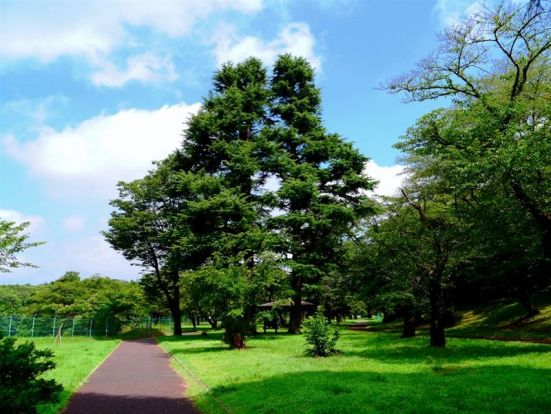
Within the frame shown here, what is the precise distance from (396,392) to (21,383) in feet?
24.8

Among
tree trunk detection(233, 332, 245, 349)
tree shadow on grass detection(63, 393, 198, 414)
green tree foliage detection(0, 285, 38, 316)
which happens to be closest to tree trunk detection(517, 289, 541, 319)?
tree trunk detection(233, 332, 245, 349)

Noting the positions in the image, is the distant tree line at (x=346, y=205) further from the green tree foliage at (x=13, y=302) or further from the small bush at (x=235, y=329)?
the green tree foliage at (x=13, y=302)

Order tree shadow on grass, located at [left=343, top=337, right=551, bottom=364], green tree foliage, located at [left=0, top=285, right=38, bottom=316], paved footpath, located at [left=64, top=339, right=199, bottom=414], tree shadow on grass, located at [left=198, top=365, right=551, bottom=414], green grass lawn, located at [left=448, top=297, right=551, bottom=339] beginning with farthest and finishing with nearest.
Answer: green grass lawn, located at [left=448, top=297, right=551, bottom=339], green tree foliage, located at [left=0, top=285, right=38, bottom=316], tree shadow on grass, located at [left=343, top=337, right=551, bottom=364], paved footpath, located at [left=64, top=339, right=199, bottom=414], tree shadow on grass, located at [left=198, top=365, right=551, bottom=414]

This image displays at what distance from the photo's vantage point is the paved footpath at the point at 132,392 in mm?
9781

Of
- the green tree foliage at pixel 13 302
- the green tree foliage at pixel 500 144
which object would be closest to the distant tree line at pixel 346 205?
the green tree foliage at pixel 500 144

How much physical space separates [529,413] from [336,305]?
129 ft

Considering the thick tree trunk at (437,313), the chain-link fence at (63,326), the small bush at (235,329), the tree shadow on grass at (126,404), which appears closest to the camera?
the tree shadow on grass at (126,404)

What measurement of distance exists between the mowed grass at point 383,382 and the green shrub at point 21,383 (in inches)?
144


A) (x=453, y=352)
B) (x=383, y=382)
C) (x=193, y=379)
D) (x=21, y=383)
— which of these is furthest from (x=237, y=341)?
(x=21, y=383)

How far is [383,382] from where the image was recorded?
1153 centimetres

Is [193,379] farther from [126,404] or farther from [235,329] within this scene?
[235,329]

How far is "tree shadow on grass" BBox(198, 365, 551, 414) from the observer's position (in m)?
8.77

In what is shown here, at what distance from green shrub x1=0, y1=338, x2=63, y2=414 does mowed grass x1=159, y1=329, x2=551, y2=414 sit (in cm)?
366

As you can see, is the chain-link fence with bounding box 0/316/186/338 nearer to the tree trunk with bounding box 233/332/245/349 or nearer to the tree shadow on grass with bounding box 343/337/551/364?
the tree trunk with bounding box 233/332/245/349
